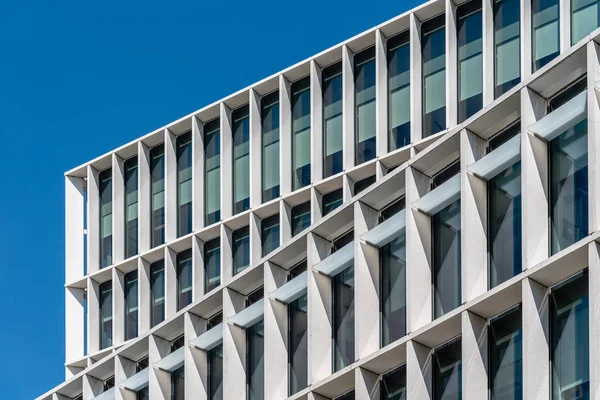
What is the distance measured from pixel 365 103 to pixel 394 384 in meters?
28.3

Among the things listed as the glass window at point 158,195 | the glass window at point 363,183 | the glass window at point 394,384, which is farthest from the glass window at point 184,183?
the glass window at point 394,384

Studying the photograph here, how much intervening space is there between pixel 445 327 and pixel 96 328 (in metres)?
39.4

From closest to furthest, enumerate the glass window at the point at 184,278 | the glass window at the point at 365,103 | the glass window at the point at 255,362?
the glass window at the point at 255,362
the glass window at the point at 365,103
the glass window at the point at 184,278

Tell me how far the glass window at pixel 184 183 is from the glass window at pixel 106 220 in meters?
3.86

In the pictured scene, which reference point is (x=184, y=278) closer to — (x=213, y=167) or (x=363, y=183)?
(x=213, y=167)

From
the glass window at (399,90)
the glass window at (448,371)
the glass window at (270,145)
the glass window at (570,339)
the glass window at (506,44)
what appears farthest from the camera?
the glass window at (270,145)

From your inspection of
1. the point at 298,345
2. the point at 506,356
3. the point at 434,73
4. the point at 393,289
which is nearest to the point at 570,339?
the point at 506,356

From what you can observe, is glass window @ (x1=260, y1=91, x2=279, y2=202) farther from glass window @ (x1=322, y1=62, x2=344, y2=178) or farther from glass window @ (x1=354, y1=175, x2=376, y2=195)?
glass window @ (x1=354, y1=175, x2=376, y2=195)

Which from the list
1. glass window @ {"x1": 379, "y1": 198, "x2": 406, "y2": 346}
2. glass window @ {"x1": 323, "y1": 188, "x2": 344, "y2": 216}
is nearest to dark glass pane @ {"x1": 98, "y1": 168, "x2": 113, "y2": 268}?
glass window @ {"x1": 323, "y1": 188, "x2": 344, "y2": 216}

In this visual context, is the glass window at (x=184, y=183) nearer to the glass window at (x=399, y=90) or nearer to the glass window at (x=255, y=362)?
the glass window at (x=399, y=90)

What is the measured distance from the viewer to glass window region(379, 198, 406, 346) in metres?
33.2

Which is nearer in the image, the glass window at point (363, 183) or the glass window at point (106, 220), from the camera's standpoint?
the glass window at point (363, 183)

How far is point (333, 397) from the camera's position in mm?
34750

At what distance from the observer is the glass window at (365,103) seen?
60159 mm
